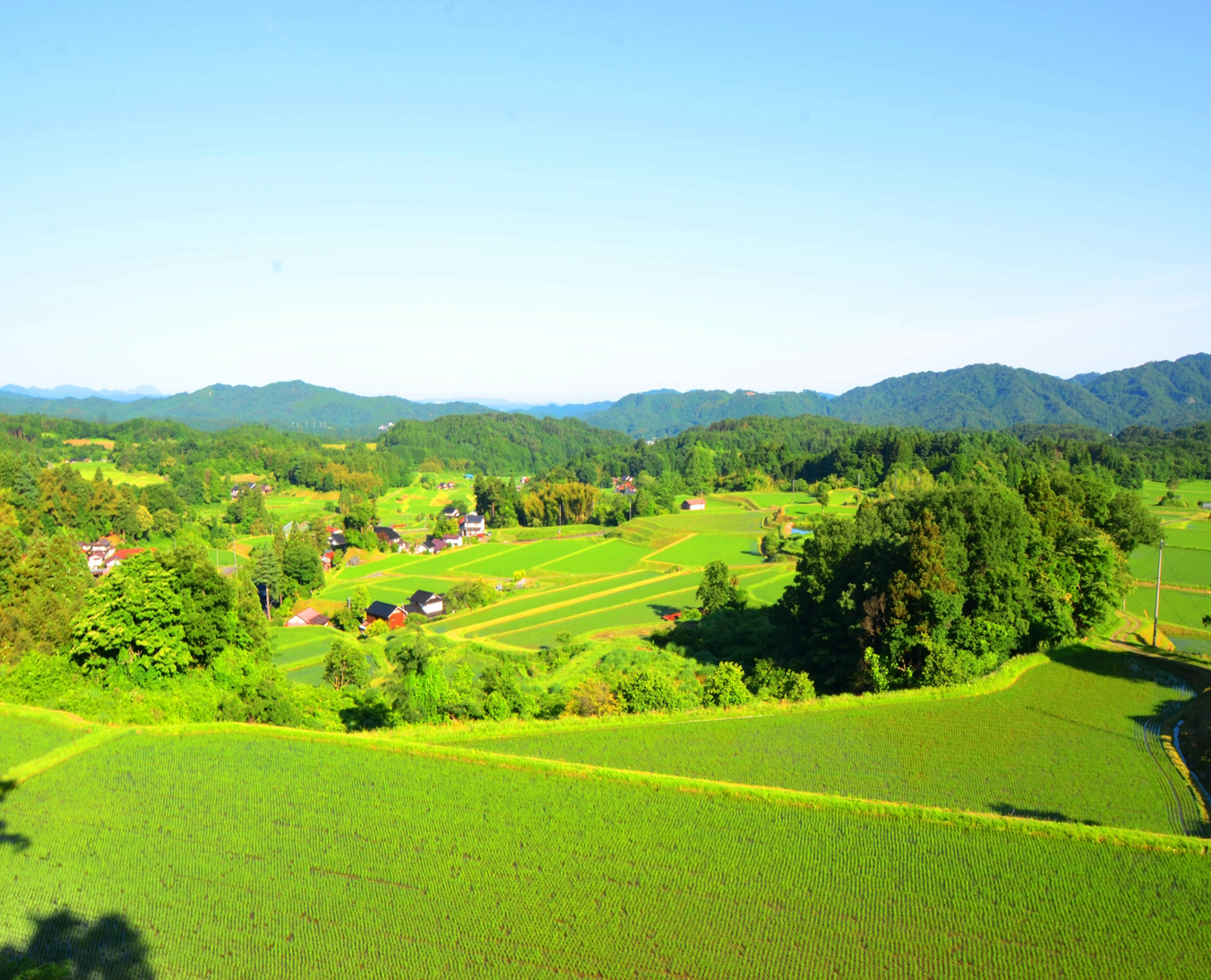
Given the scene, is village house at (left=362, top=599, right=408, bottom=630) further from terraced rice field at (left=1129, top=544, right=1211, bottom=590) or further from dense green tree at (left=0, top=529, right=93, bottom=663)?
terraced rice field at (left=1129, top=544, right=1211, bottom=590)

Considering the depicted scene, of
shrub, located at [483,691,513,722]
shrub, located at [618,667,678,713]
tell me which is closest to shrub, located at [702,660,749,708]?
shrub, located at [618,667,678,713]

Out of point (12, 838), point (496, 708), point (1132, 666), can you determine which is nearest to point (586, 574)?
point (496, 708)

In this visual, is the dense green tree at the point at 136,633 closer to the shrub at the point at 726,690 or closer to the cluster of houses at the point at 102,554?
the shrub at the point at 726,690

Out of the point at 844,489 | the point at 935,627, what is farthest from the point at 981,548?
the point at 844,489

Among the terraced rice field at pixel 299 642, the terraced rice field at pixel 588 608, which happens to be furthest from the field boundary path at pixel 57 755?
the terraced rice field at pixel 588 608

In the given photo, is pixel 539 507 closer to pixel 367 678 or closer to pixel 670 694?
pixel 367 678

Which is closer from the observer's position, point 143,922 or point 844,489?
point 143,922
